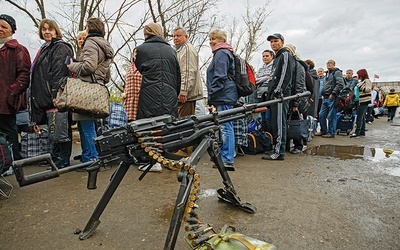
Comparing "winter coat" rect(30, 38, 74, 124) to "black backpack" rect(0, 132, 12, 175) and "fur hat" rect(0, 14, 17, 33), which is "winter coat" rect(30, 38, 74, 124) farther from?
"black backpack" rect(0, 132, 12, 175)

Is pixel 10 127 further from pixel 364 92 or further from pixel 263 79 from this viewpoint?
pixel 364 92

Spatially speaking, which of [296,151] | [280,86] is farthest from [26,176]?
[296,151]

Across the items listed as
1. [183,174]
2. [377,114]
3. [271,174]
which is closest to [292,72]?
[271,174]

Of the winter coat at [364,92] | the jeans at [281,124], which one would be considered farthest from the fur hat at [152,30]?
the winter coat at [364,92]

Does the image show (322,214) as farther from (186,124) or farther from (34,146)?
(34,146)

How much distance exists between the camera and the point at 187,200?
2.06 meters

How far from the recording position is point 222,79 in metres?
4.48

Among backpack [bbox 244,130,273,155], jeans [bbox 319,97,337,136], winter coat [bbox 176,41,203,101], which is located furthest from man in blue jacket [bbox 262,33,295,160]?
jeans [bbox 319,97,337,136]

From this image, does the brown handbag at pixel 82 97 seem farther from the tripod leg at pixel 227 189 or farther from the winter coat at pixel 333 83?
the winter coat at pixel 333 83

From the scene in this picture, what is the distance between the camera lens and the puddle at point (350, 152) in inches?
237

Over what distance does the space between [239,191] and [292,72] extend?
2.77m

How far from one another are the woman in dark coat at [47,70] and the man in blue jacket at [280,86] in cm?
350

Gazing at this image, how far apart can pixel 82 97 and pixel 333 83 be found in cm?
728

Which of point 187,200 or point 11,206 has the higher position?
point 187,200
